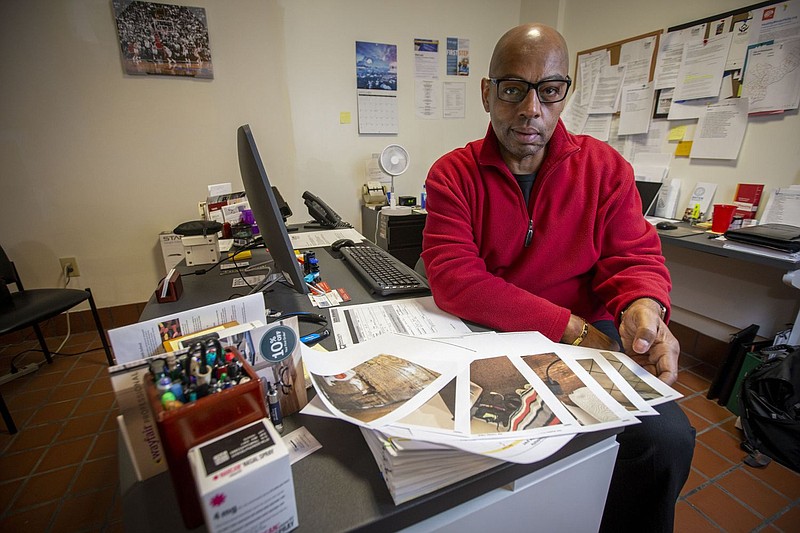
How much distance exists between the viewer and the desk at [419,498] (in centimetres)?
43

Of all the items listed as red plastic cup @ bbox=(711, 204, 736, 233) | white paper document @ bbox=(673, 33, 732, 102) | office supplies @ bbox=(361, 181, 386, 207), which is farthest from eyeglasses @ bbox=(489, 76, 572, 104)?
office supplies @ bbox=(361, 181, 386, 207)

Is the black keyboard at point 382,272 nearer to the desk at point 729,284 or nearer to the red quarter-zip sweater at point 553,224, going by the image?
the red quarter-zip sweater at point 553,224

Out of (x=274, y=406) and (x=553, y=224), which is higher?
(x=553, y=224)

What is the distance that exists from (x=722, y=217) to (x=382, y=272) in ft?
6.22

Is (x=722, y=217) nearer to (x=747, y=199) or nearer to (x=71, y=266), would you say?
(x=747, y=199)

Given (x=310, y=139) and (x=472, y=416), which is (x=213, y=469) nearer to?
(x=472, y=416)

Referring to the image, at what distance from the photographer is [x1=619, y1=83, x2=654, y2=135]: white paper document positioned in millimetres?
2252

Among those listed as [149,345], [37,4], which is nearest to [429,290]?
[149,345]

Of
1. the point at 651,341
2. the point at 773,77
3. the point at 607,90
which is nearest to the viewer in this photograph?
the point at 651,341

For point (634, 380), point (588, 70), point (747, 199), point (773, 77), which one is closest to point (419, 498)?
point (634, 380)

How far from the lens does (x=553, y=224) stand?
1.04 meters

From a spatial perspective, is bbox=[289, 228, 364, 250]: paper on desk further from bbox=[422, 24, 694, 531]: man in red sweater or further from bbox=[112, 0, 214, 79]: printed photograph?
bbox=[112, 0, 214, 79]: printed photograph

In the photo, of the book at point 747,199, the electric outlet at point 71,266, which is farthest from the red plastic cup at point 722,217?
the electric outlet at point 71,266

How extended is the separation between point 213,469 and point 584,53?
3262 millimetres
